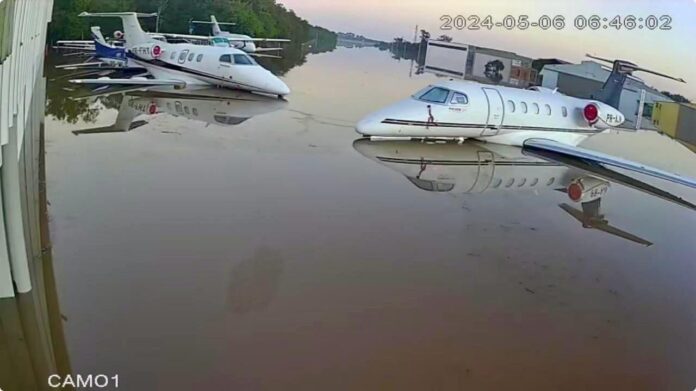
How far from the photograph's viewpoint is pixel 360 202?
20.2 feet

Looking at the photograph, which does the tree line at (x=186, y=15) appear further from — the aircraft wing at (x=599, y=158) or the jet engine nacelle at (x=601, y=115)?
the jet engine nacelle at (x=601, y=115)

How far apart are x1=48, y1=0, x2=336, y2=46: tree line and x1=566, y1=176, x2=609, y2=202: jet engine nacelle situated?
26.8 ft

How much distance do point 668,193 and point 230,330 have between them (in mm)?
6349

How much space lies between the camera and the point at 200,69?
513 inches

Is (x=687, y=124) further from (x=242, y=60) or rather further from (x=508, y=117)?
(x=242, y=60)

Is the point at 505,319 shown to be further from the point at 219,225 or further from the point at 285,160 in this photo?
the point at 285,160

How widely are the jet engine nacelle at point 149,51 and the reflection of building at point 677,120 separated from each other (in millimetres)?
10016

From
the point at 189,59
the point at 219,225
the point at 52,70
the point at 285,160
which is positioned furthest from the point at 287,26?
the point at 219,225

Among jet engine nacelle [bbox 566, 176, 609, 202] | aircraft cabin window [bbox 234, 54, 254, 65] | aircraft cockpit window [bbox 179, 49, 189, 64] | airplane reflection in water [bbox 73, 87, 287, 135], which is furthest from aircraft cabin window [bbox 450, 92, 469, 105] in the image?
aircraft cockpit window [bbox 179, 49, 189, 64]

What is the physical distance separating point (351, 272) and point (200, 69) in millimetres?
9748

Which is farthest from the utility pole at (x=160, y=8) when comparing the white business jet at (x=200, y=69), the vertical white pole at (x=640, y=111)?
the vertical white pole at (x=640, y=111)

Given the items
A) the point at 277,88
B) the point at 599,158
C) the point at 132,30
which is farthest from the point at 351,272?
the point at 132,30

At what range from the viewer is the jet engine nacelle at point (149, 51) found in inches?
543

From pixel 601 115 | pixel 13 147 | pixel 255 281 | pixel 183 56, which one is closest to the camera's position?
pixel 13 147
